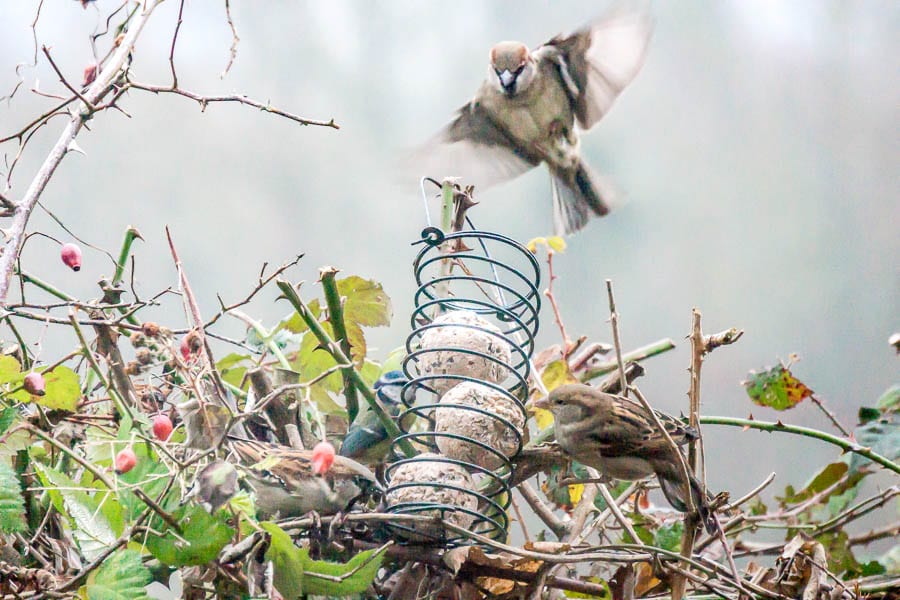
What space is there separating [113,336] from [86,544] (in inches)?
10.1

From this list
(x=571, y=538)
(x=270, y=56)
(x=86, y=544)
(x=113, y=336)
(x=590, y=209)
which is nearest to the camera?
(x=86, y=544)

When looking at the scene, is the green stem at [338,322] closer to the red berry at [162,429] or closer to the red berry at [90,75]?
the red berry at [162,429]

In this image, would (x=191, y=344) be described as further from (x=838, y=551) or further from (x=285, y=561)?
(x=838, y=551)

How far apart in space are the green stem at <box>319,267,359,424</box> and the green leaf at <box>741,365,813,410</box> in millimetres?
693

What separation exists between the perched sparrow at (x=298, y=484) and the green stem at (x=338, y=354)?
7cm

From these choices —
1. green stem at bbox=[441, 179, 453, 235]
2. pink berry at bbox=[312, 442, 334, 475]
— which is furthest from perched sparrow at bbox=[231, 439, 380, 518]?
green stem at bbox=[441, 179, 453, 235]

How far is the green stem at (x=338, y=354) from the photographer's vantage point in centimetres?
101

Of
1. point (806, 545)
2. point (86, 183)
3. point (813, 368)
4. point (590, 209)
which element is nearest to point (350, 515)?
point (806, 545)

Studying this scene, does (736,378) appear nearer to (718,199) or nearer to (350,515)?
(718,199)

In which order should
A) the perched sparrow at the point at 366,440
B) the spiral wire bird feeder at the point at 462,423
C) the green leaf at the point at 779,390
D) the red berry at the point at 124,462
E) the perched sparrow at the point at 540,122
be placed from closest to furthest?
1. the red berry at the point at 124,462
2. the spiral wire bird feeder at the point at 462,423
3. the perched sparrow at the point at 366,440
4. the green leaf at the point at 779,390
5. the perched sparrow at the point at 540,122

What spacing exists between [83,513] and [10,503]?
7 cm

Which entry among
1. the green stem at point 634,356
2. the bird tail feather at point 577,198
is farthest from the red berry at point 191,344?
the bird tail feather at point 577,198

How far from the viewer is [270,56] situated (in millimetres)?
2068

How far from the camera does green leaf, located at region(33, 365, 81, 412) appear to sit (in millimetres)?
1085
